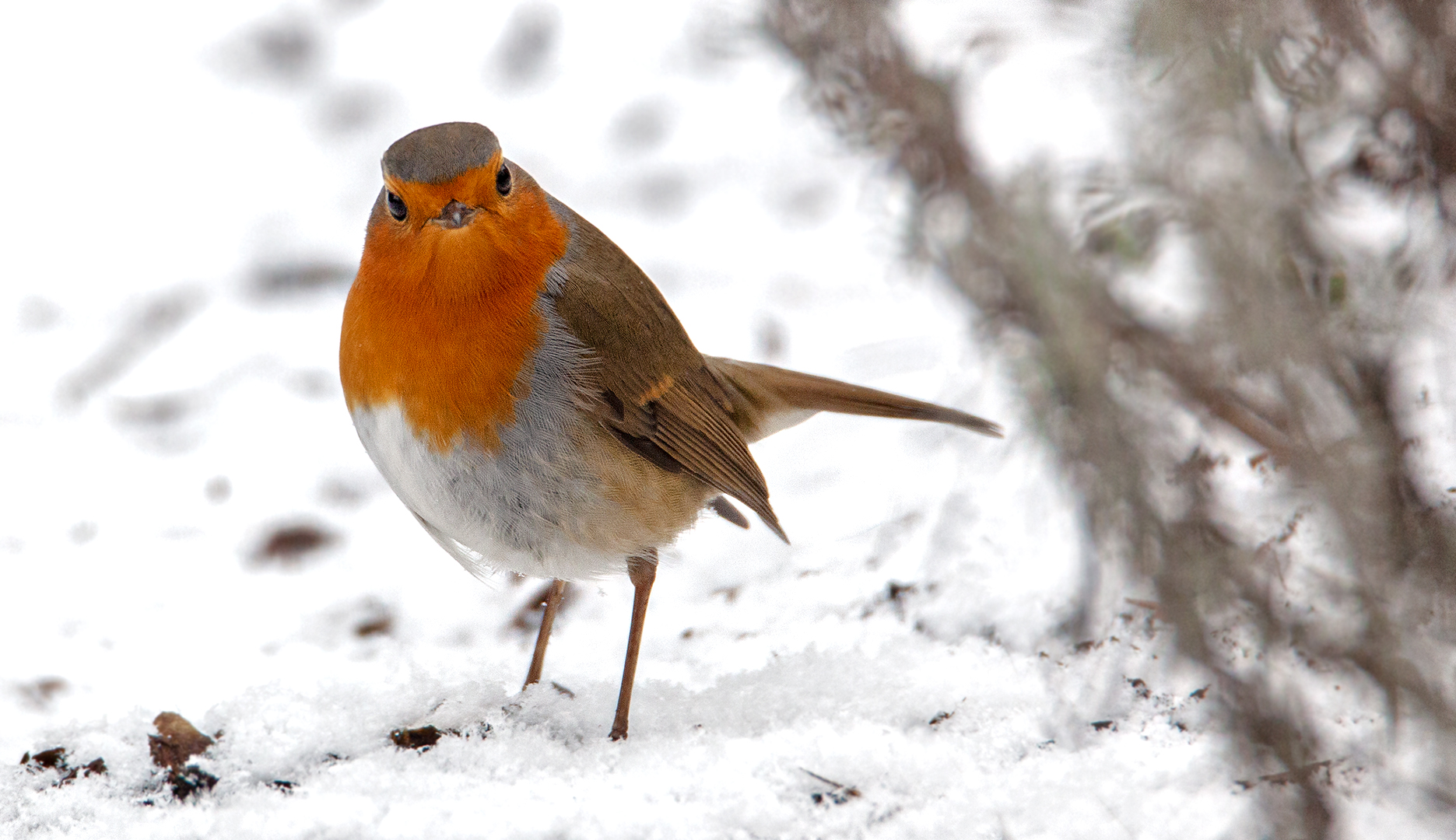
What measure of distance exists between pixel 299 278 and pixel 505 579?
2.21m

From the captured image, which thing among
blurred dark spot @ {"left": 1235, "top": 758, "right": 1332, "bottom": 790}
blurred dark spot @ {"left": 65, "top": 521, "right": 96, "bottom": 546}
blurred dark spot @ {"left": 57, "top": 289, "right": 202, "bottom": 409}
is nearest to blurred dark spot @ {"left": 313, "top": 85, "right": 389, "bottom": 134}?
blurred dark spot @ {"left": 57, "top": 289, "right": 202, "bottom": 409}

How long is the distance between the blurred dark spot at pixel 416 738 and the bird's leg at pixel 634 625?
0.35 meters

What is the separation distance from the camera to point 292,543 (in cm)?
436

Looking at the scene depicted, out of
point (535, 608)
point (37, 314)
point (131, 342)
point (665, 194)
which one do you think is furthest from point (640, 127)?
point (535, 608)

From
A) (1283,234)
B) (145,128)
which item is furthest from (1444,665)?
(145,128)

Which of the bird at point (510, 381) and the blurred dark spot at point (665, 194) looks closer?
the bird at point (510, 381)

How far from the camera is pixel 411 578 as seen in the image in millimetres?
4207

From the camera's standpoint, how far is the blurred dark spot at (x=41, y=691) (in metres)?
3.41

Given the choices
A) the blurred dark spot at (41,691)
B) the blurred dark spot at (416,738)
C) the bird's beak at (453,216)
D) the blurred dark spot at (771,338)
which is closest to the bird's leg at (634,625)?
the blurred dark spot at (416,738)

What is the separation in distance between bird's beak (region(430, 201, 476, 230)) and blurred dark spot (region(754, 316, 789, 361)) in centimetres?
268

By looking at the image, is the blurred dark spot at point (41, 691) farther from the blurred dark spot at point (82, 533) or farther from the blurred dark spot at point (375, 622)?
the blurred dark spot at point (82, 533)

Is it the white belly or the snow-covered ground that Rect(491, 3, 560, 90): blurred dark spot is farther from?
the white belly

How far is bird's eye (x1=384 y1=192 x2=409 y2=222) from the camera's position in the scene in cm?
268

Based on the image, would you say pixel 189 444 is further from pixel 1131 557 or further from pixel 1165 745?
pixel 1131 557
